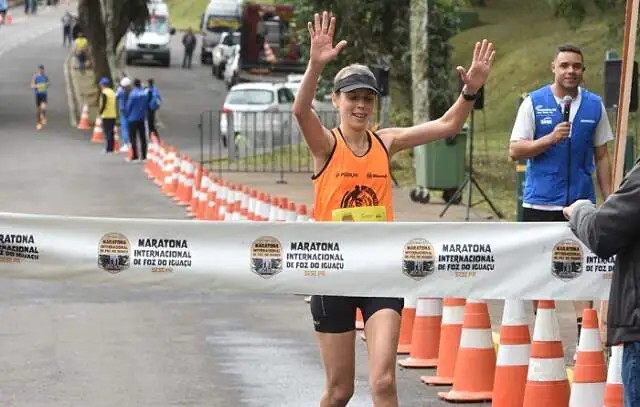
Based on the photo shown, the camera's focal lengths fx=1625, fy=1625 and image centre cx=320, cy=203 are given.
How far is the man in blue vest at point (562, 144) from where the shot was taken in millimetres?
10688

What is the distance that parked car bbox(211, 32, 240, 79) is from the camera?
225ft

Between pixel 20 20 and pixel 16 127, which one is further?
pixel 20 20

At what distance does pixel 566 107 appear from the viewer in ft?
35.1

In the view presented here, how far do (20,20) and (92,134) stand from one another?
6476 cm

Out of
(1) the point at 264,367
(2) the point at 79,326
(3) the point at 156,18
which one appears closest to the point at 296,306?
(2) the point at 79,326

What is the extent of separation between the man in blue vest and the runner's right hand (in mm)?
3439

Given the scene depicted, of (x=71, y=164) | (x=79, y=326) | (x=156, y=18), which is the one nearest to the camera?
(x=79, y=326)

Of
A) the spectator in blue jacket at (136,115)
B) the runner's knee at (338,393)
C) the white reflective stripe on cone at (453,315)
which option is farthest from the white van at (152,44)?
the runner's knee at (338,393)

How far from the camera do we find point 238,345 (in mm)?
11906

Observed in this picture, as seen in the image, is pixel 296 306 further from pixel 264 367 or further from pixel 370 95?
pixel 370 95

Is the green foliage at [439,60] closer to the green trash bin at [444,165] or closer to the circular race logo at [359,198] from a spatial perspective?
the green trash bin at [444,165]

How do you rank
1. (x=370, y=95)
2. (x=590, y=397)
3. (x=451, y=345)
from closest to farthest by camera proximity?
1. (x=370, y=95)
2. (x=590, y=397)
3. (x=451, y=345)

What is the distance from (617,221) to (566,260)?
2711 millimetres

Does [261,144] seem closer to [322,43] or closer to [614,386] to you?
[614,386]
